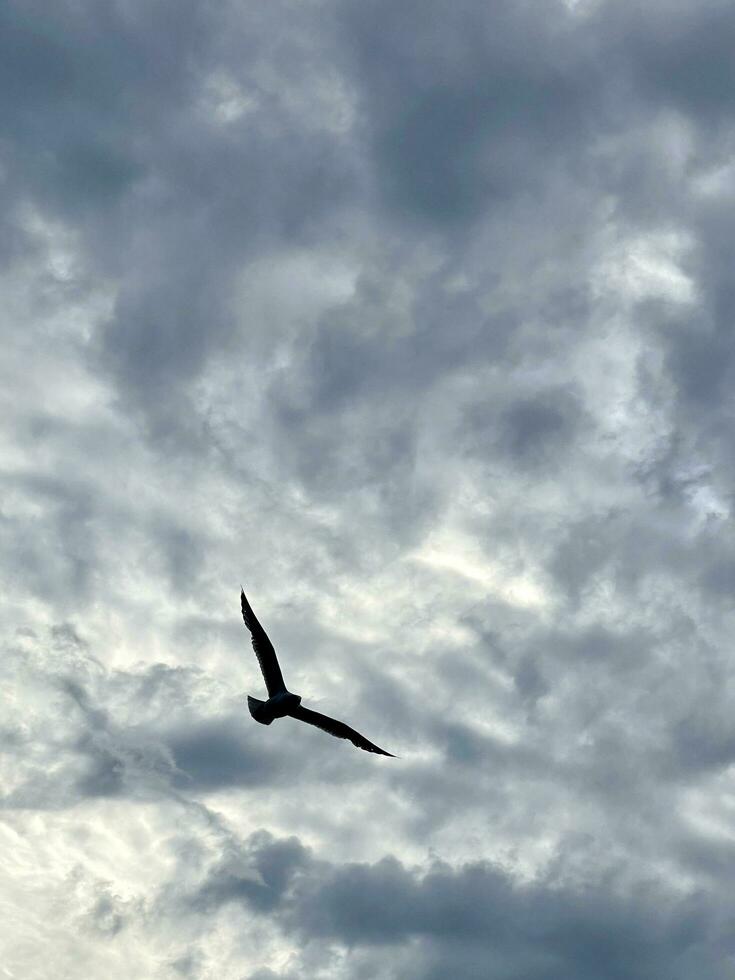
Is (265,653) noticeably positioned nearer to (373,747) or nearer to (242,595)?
(242,595)

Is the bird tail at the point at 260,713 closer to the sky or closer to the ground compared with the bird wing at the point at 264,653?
closer to the ground

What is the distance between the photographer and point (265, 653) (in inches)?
3046

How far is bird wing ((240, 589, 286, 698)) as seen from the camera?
77250mm

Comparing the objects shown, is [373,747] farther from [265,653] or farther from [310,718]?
[265,653]

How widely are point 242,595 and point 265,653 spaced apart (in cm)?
510

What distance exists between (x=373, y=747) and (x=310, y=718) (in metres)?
5.20

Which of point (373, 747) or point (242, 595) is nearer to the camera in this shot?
point (242, 595)

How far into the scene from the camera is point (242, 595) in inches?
2955

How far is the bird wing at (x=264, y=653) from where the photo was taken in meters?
77.2

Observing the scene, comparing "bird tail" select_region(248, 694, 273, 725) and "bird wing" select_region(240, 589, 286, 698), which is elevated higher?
"bird wing" select_region(240, 589, 286, 698)

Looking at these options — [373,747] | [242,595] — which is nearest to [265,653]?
[242,595]

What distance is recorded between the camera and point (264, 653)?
7738cm

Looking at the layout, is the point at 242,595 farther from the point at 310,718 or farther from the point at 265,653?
the point at 310,718

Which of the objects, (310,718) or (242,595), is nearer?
(242,595)
